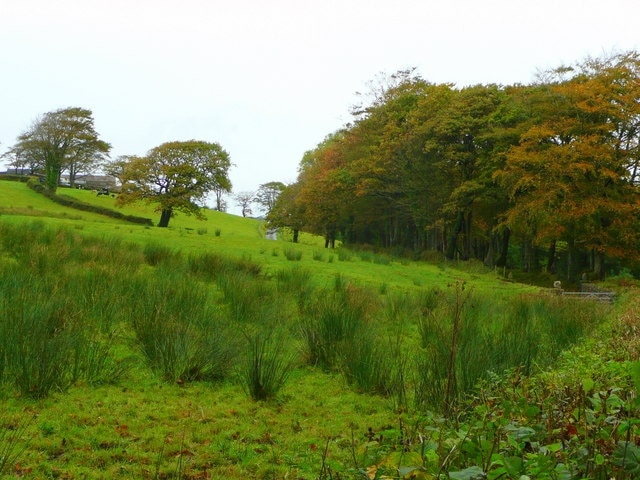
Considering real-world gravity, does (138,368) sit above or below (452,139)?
below

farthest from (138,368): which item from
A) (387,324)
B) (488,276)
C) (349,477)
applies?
(488,276)

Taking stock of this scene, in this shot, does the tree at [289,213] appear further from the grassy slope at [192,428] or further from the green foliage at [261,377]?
the grassy slope at [192,428]

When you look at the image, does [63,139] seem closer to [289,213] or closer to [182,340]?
[289,213]

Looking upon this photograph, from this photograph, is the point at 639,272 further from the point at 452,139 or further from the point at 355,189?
the point at 355,189

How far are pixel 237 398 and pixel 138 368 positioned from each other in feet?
3.80

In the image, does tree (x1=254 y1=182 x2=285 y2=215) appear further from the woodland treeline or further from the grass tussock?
the grass tussock

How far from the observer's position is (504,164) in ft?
83.3

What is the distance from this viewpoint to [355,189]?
102 feet

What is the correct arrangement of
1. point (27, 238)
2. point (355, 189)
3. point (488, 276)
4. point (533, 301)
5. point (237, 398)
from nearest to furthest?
point (237, 398) → point (533, 301) → point (27, 238) → point (488, 276) → point (355, 189)

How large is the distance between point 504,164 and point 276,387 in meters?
22.8

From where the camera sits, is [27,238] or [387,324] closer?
[387,324]

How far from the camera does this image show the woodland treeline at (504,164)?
21203 mm

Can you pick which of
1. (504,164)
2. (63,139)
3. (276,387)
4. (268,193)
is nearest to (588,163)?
(504,164)

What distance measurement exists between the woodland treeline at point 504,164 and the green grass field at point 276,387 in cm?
1426
